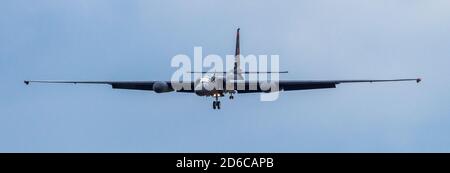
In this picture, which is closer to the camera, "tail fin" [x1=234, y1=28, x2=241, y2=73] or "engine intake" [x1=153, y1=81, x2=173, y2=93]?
"engine intake" [x1=153, y1=81, x2=173, y2=93]

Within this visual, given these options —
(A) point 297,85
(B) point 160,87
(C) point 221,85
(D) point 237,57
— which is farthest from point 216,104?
(D) point 237,57

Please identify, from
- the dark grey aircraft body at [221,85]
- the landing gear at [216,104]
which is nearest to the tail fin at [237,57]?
the dark grey aircraft body at [221,85]

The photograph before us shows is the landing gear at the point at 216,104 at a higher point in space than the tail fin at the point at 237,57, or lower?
lower

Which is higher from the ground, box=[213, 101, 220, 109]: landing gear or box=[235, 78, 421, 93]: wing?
box=[235, 78, 421, 93]: wing

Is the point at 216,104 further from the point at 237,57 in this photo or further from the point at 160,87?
the point at 237,57

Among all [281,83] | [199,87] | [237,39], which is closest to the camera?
[199,87]

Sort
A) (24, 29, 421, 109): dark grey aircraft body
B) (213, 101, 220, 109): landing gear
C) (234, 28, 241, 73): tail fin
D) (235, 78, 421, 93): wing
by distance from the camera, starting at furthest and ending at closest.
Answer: (234, 28, 241, 73): tail fin → (213, 101, 220, 109): landing gear → (235, 78, 421, 93): wing → (24, 29, 421, 109): dark grey aircraft body

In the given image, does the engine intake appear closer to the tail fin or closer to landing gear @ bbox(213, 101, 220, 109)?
landing gear @ bbox(213, 101, 220, 109)

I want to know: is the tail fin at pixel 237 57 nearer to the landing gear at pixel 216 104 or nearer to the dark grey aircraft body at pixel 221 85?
the dark grey aircraft body at pixel 221 85

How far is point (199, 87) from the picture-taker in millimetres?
73250

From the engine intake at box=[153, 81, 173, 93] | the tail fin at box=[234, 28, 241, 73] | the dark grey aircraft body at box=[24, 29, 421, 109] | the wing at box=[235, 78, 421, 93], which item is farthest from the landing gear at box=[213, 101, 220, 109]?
the tail fin at box=[234, 28, 241, 73]
